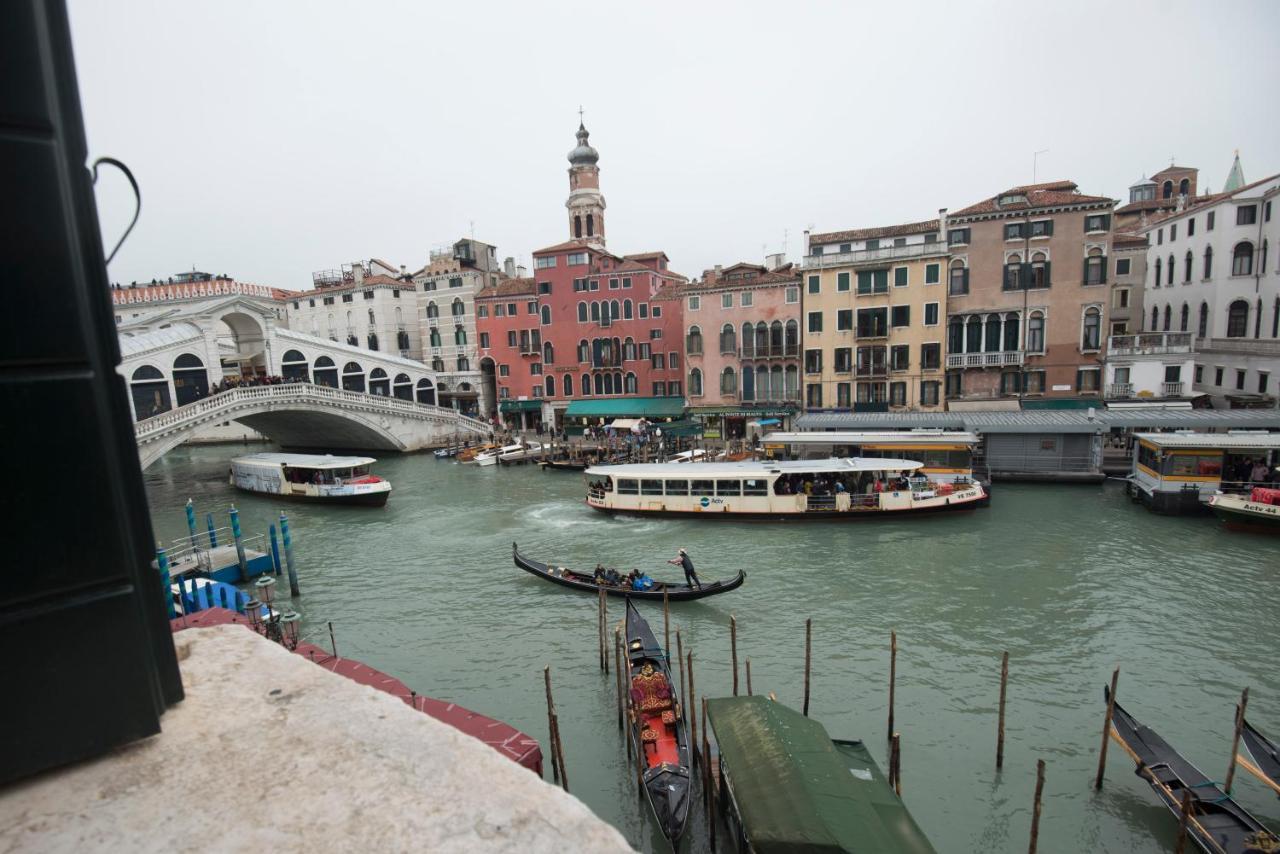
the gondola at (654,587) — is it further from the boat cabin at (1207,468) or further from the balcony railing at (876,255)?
the balcony railing at (876,255)

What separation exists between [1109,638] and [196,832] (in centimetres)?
1627

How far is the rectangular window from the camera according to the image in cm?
3309

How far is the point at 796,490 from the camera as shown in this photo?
22.6 metres

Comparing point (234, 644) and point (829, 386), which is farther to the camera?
point (829, 386)

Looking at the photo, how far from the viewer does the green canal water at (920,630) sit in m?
9.75

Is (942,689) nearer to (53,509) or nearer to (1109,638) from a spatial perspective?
(1109,638)

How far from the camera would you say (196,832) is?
1.45 meters

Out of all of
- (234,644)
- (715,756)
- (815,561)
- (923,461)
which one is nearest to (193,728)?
(234,644)

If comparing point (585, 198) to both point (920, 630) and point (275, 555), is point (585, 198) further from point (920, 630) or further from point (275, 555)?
point (920, 630)

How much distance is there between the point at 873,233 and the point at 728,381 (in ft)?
33.4

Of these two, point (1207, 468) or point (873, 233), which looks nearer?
point (1207, 468)

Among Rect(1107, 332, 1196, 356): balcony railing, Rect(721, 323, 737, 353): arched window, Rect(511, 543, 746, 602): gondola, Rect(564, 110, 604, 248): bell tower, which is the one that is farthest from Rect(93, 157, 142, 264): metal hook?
Rect(564, 110, 604, 248): bell tower

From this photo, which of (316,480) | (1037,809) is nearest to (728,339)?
(316,480)

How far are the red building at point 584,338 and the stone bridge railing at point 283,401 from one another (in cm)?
423
